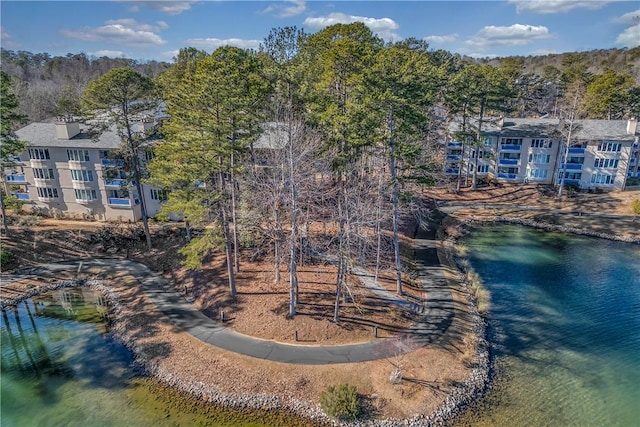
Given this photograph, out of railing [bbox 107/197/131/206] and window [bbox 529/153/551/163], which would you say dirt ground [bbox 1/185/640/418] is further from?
window [bbox 529/153/551/163]

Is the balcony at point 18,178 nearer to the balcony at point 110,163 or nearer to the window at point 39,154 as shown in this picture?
the window at point 39,154

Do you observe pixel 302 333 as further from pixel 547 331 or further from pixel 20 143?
pixel 20 143

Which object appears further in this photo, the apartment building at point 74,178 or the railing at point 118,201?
the railing at point 118,201

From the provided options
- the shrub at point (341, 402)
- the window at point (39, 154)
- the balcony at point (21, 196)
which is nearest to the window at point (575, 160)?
the shrub at point (341, 402)

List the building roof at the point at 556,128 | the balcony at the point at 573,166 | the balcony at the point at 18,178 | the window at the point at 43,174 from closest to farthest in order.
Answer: the window at the point at 43,174
the balcony at the point at 18,178
the building roof at the point at 556,128
the balcony at the point at 573,166

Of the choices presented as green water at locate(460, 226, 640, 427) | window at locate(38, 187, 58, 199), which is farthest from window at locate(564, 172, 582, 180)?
window at locate(38, 187, 58, 199)
